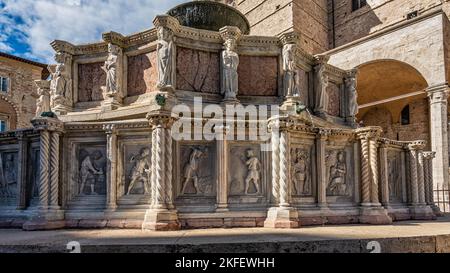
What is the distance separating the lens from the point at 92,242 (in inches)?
205

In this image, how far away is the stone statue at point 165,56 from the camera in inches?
351

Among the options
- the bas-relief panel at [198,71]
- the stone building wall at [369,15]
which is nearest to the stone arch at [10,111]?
the stone building wall at [369,15]

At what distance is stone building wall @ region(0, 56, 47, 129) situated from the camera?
3091 centimetres

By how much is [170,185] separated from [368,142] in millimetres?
4557

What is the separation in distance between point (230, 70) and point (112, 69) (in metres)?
3.00

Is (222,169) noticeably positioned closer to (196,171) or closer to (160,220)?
(196,171)

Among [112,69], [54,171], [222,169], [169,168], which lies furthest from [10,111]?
[222,169]

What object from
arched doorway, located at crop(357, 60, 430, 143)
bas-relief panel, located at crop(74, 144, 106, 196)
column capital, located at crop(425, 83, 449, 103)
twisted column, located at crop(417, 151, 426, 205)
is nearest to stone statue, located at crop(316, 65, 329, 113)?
twisted column, located at crop(417, 151, 426, 205)

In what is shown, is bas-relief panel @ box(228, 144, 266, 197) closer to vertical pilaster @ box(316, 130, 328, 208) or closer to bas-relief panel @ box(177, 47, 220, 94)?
vertical pilaster @ box(316, 130, 328, 208)

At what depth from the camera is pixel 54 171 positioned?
7.41m

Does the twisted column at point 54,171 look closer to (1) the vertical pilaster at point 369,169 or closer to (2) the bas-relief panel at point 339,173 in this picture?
(2) the bas-relief panel at point 339,173

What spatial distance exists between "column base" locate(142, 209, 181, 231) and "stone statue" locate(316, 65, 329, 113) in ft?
18.8

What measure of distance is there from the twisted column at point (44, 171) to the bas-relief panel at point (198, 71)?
10.8 ft

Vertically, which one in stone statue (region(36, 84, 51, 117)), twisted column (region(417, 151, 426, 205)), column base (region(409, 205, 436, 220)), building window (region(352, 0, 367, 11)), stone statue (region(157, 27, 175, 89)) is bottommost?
column base (region(409, 205, 436, 220))
